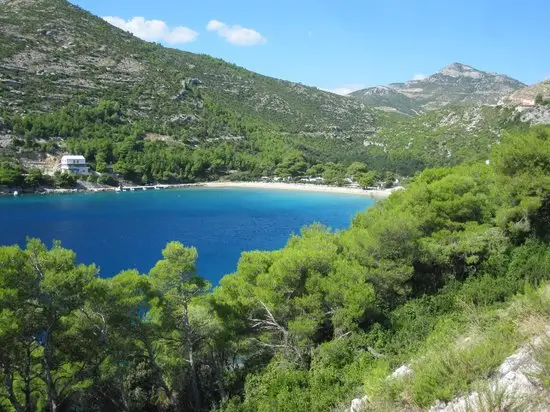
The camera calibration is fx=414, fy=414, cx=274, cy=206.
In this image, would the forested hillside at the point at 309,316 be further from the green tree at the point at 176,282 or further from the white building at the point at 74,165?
the white building at the point at 74,165

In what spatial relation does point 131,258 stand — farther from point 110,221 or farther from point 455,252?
point 455,252

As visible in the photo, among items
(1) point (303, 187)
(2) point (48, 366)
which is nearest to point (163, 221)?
(2) point (48, 366)

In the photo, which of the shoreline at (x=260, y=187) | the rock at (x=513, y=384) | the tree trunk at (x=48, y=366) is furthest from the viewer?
the shoreline at (x=260, y=187)

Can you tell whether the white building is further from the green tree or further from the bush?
the green tree

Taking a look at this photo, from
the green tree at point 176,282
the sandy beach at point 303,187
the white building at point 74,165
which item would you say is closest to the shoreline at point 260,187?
the sandy beach at point 303,187

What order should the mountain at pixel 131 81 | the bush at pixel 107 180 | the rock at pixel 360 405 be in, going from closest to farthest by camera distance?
the rock at pixel 360 405 < the bush at pixel 107 180 < the mountain at pixel 131 81

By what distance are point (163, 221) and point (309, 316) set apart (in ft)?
143

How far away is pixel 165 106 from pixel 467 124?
266 feet

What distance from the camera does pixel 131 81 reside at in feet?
381

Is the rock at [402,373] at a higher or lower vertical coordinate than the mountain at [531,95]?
lower

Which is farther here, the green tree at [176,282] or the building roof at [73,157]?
the building roof at [73,157]

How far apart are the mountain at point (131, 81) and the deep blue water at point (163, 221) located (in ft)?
120

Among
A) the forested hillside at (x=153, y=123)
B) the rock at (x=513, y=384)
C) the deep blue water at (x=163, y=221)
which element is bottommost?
the deep blue water at (x=163, y=221)

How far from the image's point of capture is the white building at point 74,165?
82550 millimetres
